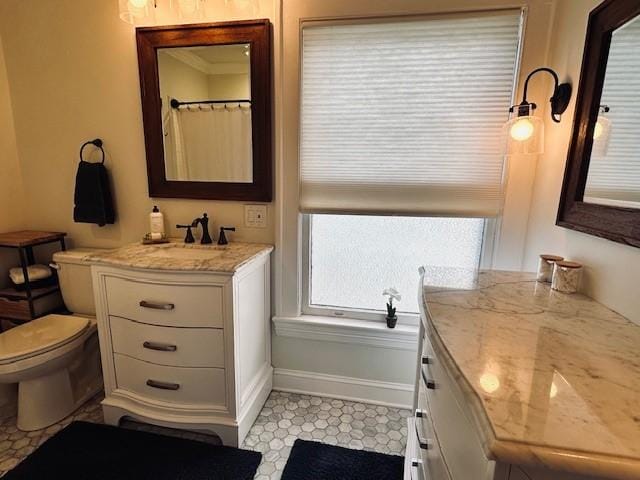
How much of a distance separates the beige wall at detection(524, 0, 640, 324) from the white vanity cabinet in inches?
51.0

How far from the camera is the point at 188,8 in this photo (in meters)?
1.64

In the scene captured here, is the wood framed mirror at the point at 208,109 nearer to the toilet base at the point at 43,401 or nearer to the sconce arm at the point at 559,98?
the toilet base at the point at 43,401

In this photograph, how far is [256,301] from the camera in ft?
5.62

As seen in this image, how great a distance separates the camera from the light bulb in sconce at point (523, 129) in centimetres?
121

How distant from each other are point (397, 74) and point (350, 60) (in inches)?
9.3

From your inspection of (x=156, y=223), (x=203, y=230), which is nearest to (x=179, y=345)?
(x=203, y=230)

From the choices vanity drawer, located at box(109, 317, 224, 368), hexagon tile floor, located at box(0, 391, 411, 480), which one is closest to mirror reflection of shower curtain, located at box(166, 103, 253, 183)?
vanity drawer, located at box(109, 317, 224, 368)

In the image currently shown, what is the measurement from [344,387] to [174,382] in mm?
923

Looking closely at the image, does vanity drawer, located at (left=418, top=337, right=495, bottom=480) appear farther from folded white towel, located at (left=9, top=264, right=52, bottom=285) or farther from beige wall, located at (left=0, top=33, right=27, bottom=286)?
beige wall, located at (left=0, top=33, right=27, bottom=286)

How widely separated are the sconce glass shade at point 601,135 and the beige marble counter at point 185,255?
1.38 m

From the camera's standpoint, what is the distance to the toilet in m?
1.54

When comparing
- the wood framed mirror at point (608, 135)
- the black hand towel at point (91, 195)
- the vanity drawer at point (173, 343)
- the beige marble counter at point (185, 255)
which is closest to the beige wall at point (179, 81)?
the black hand towel at point (91, 195)

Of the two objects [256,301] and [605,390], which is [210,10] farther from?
[605,390]

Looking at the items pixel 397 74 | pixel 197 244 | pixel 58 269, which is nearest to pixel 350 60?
pixel 397 74
